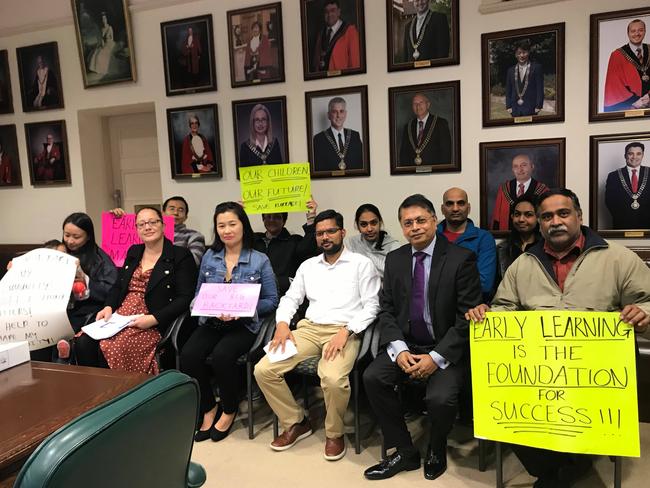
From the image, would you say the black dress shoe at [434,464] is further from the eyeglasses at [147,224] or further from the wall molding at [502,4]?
the wall molding at [502,4]

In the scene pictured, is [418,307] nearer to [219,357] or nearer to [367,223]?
[367,223]

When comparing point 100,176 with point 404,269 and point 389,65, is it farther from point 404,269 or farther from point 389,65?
point 404,269

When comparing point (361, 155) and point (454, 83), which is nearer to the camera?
point (454, 83)

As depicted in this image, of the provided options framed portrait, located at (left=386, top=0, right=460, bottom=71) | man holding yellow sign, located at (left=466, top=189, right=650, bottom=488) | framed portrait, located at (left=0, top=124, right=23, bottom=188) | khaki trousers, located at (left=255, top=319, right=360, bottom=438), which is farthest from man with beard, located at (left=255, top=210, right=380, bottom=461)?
framed portrait, located at (left=0, top=124, right=23, bottom=188)

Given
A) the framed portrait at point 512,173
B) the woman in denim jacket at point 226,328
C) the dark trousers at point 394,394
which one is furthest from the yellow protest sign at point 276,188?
the dark trousers at point 394,394

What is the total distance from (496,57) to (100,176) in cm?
380

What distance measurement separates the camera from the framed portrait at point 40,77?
4570 mm

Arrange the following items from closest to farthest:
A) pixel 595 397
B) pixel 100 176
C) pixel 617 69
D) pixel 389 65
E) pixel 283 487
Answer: pixel 595 397 → pixel 283 487 → pixel 617 69 → pixel 389 65 → pixel 100 176

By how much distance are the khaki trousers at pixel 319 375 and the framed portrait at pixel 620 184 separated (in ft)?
6.56

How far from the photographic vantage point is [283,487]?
89.6 inches

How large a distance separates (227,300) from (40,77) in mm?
3455

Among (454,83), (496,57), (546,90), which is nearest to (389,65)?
(454,83)

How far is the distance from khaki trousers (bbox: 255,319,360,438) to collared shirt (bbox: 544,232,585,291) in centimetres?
105

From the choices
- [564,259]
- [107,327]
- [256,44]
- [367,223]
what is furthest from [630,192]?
[107,327]
